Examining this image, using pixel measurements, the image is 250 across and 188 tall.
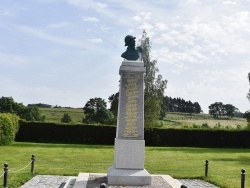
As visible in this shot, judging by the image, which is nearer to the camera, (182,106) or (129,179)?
(129,179)

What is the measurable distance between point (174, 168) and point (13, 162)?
8012 millimetres

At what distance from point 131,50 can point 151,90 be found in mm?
31731

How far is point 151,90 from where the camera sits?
1801 inches

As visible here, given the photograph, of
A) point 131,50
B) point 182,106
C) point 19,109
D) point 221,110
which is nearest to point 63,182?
point 131,50

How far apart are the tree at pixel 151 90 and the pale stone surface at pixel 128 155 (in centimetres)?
3007

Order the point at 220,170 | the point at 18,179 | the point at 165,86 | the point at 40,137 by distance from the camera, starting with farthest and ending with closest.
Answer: the point at 165,86 < the point at 40,137 < the point at 220,170 < the point at 18,179

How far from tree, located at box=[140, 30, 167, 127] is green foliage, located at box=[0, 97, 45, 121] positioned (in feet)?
98.2

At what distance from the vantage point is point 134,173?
→ 42.0 feet

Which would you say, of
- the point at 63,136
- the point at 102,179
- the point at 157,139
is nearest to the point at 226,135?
the point at 157,139

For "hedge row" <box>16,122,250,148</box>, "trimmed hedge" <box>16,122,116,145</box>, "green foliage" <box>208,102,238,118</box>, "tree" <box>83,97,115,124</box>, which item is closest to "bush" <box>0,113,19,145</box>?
"hedge row" <box>16,122,250,148</box>

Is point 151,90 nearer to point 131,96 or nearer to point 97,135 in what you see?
point 97,135

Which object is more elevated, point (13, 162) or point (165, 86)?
point (165, 86)

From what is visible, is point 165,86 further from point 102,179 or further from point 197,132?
point 102,179

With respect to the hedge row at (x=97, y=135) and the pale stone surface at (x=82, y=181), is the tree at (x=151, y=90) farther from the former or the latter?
the pale stone surface at (x=82, y=181)
